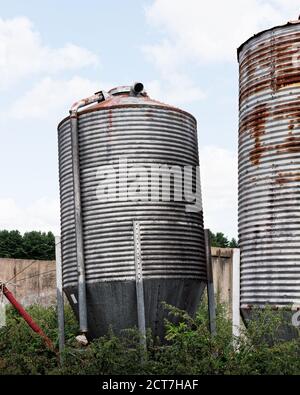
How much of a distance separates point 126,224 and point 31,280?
18832mm

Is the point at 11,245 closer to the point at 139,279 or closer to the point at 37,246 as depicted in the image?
the point at 37,246

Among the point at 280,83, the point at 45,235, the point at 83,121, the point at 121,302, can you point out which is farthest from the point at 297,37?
the point at 45,235

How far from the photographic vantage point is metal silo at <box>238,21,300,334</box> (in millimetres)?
12852

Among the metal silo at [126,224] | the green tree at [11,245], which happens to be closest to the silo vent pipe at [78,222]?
the metal silo at [126,224]

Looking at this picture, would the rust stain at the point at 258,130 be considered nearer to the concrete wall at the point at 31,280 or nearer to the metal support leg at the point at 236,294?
the metal support leg at the point at 236,294

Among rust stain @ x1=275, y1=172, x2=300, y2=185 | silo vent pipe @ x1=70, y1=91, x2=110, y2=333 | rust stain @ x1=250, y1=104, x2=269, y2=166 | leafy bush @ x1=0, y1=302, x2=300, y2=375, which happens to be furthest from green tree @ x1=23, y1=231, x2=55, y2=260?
rust stain @ x1=275, y1=172, x2=300, y2=185

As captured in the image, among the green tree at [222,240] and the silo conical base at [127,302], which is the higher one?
the green tree at [222,240]

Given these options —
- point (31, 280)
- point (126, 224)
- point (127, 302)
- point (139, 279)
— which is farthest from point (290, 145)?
point (31, 280)

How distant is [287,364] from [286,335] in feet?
5.07

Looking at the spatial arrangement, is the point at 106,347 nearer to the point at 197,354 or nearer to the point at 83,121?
the point at 197,354

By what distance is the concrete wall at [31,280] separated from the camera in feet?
108

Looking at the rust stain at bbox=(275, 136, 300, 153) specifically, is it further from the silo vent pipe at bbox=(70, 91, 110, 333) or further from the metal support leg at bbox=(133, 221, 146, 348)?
the silo vent pipe at bbox=(70, 91, 110, 333)

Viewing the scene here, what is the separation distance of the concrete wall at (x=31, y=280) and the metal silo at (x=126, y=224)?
1673cm

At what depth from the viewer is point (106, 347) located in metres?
12.6
